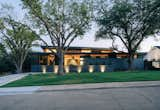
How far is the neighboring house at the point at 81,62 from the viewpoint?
1406 inches

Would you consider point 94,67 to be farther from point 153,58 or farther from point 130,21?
point 153,58

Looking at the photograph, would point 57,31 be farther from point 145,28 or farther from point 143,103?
point 143,103

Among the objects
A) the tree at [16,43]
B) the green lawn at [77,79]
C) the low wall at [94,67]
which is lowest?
the green lawn at [77,79]

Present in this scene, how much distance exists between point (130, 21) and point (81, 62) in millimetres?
8759

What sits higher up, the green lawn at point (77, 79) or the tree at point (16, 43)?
the tree at point (16, 43)

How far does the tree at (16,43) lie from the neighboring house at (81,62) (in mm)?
1839

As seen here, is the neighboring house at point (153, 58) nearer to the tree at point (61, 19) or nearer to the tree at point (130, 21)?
the tree at point (130, 21)

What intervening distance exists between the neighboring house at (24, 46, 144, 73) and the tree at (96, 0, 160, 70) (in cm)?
267

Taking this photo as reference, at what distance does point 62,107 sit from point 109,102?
1636mm

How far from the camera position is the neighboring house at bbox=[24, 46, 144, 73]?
1406 inches

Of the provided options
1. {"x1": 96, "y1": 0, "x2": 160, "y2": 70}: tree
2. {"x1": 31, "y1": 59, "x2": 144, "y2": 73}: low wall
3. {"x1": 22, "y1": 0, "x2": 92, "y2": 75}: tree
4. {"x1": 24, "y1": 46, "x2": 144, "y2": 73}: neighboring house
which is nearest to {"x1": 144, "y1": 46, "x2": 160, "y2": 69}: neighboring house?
{"x1": 24, "y1": 46, "x2": 144, "y2": 73}: neighboring house

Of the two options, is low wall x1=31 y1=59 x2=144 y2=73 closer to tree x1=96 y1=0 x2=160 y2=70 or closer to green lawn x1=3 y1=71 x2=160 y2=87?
tree x1=96 y1=0 x2=160 y2=70

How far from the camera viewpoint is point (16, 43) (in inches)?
1411

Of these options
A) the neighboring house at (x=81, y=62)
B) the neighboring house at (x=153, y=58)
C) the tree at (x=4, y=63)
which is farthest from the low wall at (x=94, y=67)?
the tree at (x=4, y=63)
